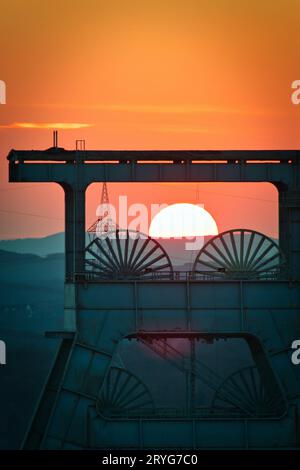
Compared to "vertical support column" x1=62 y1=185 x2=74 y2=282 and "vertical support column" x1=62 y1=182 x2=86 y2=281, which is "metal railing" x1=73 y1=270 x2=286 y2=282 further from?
"vertical support column" x1=62 y1=185 x2=74 y2=282

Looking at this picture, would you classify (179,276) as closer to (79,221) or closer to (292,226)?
(79,221)

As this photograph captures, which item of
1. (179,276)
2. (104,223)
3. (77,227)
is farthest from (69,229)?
(104,223)

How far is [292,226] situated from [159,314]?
18.5 feet

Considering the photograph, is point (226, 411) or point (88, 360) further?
point (226, 411)

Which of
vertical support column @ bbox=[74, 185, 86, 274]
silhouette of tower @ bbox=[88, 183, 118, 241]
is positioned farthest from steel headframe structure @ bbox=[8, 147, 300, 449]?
silhouette of tower @ bbox=[88, 183, 118, 241]

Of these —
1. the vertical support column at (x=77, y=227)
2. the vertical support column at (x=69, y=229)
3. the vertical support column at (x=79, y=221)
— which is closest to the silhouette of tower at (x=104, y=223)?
the vertical support column at (x=69, y=229)

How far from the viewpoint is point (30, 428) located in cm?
6581

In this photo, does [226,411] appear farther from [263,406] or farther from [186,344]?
[186,344]

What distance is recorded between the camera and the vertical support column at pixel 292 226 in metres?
66.6

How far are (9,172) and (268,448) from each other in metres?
13.0

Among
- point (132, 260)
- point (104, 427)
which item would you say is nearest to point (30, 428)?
point (104, 427)

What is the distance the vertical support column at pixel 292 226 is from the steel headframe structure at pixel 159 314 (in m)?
0.03

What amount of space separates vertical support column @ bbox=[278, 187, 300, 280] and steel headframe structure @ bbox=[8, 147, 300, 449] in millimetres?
35

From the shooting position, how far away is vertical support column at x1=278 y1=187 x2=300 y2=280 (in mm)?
66562
